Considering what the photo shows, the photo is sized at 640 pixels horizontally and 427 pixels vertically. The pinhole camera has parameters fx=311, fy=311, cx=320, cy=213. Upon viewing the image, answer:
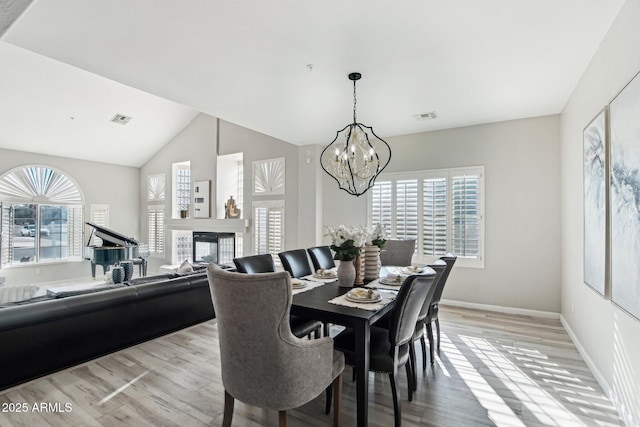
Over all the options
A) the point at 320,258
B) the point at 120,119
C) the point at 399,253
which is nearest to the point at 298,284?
the point at 320,258

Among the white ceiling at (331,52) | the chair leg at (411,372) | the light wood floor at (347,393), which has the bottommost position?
the light wood floor at (347,393)

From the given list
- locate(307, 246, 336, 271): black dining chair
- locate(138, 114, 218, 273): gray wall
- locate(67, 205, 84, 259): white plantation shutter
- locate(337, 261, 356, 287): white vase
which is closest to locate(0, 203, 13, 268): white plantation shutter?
locate(67, 205, 84, 259): white plantation shutter

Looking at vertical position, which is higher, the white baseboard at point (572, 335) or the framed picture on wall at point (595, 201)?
the framed picture on wall at point (595, 201)

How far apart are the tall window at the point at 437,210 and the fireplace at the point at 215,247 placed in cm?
363

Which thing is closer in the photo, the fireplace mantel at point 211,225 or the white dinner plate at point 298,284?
the white dinner plate at point 298,284

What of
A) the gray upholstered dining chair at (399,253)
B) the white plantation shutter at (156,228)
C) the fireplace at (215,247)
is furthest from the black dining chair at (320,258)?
the white plantation shutter at (156,228)

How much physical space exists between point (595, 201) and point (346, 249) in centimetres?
218

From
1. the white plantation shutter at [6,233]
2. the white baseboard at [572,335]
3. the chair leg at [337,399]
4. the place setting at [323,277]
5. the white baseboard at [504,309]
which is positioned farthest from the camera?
the white plantation shutter at [6,233]

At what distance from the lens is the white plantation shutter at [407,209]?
5.21 m

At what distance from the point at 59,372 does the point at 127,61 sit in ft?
9.61

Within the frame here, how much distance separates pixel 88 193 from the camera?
26.7 feet

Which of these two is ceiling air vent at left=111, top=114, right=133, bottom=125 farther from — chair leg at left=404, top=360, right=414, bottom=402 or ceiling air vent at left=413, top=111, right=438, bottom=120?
chair leg at left=404, top=360, right=414, bottom=402

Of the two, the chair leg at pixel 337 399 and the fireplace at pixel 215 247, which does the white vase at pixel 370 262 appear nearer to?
the chair leg at pixel 337 399

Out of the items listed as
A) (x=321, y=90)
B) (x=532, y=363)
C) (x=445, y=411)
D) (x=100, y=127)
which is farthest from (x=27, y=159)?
(x=532, y=363)
